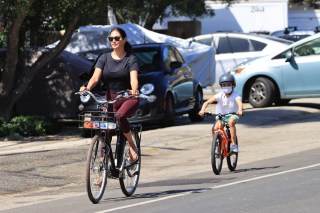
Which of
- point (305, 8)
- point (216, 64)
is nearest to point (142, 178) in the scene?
point (216, 64)

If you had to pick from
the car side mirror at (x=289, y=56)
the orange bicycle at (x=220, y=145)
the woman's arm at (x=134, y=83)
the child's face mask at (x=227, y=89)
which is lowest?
the orange bicycle at (x=220, y=145)

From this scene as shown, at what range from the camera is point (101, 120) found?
9523 millimetres

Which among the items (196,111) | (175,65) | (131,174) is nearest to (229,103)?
(131,174)

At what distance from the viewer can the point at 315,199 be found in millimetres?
9250

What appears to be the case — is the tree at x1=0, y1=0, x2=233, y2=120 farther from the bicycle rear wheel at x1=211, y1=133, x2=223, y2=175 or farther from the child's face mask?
the bicycle rear wheel at x1=211, y1=133, x2=223, y2=175

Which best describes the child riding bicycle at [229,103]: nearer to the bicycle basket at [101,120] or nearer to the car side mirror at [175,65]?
the bicycle basket at [101,120]

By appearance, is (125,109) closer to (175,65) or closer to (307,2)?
(175,65)

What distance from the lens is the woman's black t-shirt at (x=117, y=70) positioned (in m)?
9.83

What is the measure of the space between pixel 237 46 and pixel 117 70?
15389mm

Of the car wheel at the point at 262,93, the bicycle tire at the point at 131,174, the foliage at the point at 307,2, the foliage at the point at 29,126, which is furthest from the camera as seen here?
the foliage at the point at 307,2

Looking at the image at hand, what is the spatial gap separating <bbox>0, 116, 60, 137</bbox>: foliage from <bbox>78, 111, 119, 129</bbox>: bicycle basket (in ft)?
24.5

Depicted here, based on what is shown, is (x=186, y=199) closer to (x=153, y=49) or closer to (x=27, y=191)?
(x=27, y=191)

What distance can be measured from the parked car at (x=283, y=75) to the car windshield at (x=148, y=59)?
3.22 meters

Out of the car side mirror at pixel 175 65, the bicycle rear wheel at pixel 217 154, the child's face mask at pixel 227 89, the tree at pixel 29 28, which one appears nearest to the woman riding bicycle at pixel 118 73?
the bicycle rear wheel at pixel 217 154
